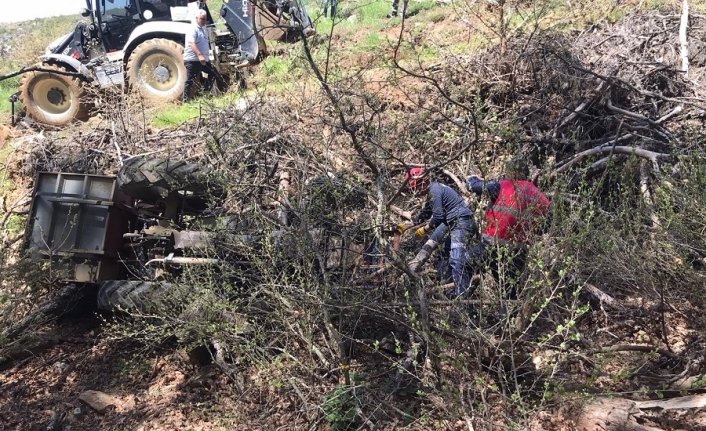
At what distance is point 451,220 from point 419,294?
1510mm

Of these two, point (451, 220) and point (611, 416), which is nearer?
point (611, 416)

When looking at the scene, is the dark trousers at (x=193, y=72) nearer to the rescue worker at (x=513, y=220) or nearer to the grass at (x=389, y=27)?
the grass at (x=389, y=27)

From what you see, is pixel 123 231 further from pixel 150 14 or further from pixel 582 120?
pixel 150 14

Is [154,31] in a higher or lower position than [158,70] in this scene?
higher

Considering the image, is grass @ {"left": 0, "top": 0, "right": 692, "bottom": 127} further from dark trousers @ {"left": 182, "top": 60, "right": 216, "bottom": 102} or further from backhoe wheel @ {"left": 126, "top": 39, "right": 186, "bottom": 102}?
backhoe wheel @ {"left": 126, "top": 39, "right": 186, "bottom": 102}

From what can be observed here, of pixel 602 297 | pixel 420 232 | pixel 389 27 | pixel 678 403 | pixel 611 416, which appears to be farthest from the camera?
pixel 389 27

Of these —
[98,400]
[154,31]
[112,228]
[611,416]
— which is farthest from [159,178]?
[154,31]

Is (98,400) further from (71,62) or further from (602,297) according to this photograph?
(71,62)

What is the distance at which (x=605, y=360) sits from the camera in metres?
2.94

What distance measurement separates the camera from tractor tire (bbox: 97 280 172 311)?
4598mm

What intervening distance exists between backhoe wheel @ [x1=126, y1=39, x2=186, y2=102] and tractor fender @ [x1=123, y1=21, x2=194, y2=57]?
0.62 feet

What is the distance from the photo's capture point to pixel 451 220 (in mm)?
4586

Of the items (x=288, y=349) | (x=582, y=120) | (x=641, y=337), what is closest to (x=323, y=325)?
(x=288, y=349)

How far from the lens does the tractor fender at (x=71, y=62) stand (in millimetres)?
9109
